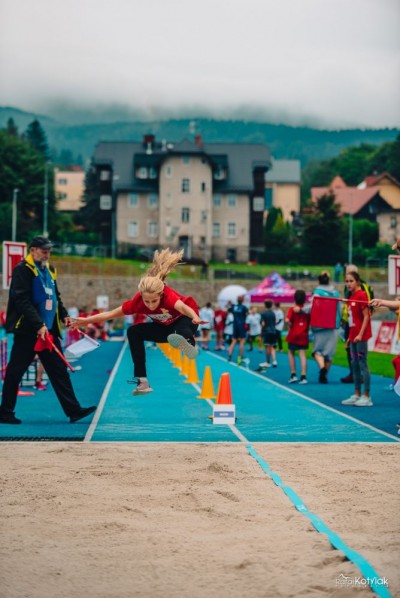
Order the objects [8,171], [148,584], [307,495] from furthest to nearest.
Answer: [8,171] < [307,495] < [148,584]

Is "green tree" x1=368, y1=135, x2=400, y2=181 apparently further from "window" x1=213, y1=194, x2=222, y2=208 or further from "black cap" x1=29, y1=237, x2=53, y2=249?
"black cap" x1=29, y1=237, x2=53, y2=249

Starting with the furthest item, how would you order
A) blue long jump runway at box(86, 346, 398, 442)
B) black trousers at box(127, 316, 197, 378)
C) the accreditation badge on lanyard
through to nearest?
the accreditation badge on lanyard → blue long jump runway at box(86, 346, 398, 442) → black trousers at box(127, 316, 197, 378)

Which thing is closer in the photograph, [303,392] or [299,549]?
[299,549]

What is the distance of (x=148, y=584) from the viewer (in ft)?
17.3

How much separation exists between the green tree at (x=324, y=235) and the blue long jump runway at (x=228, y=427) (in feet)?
246

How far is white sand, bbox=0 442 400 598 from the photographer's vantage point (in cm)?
535

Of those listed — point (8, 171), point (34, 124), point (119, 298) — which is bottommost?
point (119, 298)

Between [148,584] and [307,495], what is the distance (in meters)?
2.78

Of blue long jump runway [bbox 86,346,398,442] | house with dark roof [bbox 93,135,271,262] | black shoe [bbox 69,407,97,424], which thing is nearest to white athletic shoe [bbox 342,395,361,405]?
blue long jump runway [bbox 86,346,398,442]

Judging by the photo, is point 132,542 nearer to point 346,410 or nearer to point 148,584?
point 148,584

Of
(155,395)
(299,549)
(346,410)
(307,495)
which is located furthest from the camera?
(155,395)

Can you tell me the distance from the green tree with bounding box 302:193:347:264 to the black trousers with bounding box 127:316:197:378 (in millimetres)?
84148

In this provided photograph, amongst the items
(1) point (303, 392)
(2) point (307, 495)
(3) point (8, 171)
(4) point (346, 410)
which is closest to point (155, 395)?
(1) point (303, 392)

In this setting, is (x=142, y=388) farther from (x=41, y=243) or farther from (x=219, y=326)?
(x=219, y=326)
